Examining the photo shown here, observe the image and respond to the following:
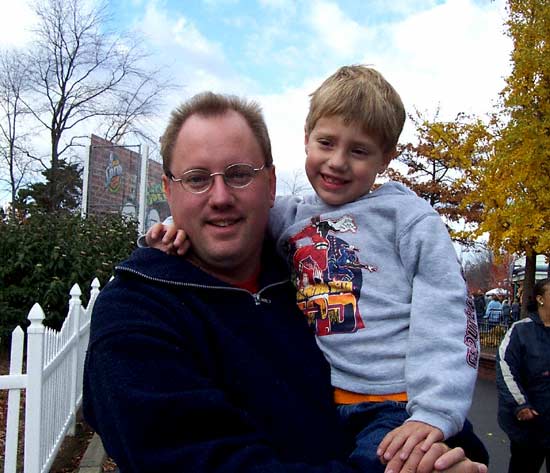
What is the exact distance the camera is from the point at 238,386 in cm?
163

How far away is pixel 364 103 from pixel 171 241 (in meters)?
0.77

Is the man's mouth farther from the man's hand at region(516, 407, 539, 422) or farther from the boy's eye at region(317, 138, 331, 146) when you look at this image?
the man's hand at region(516, 407, 539, 422)

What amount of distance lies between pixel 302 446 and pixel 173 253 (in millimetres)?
660

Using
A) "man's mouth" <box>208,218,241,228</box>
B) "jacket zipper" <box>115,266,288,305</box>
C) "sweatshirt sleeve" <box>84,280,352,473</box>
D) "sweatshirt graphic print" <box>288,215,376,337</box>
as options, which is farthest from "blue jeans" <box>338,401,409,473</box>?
"man's mouth" <box>208,218,241,228</box>

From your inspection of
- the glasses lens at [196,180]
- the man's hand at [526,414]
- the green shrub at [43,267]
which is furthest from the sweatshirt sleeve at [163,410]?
the green shrub at [43,267]

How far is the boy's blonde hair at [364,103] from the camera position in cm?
202

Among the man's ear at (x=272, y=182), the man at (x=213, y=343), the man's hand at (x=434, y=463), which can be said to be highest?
the man's ear at (x=272, y=182)

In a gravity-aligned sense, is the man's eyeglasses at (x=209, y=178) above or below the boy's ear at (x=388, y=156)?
below

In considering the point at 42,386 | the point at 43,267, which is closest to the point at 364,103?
the point at 42,386

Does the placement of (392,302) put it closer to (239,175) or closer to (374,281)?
(374,281)

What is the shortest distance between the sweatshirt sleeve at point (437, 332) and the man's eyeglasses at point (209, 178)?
533mm

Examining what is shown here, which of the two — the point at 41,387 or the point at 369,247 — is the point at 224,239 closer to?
the point at 369,247

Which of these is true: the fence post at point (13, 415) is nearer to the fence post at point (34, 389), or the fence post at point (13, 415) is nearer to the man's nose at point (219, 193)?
the fence post at point (34, 389)

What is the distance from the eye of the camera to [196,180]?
1801 millimetres
